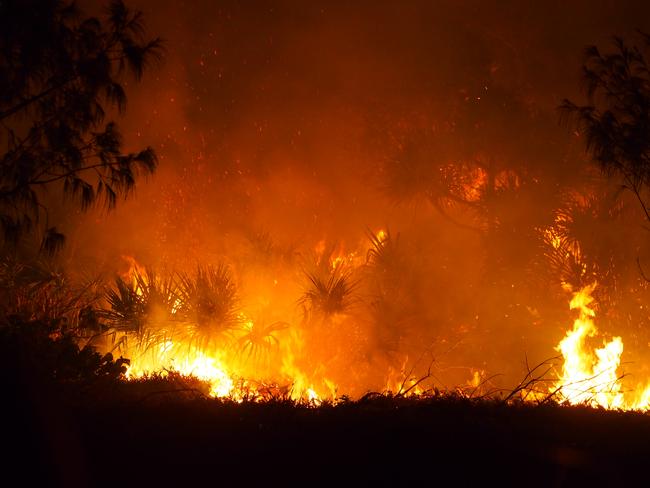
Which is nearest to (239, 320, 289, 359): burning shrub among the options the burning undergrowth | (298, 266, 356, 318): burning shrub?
the burning undergrowth

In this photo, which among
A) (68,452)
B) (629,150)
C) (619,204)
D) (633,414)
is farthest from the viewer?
(619,204)

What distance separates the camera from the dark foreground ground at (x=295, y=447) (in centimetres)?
393

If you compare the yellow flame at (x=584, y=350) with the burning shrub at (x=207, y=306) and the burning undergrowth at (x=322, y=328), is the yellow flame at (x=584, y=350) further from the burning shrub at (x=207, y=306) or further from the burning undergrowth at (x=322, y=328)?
the burning shrub at (x=207, y=306)

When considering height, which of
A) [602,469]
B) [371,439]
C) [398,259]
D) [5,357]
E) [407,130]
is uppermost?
[407,130]

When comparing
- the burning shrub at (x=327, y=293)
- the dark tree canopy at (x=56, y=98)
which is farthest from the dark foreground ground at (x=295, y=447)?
the burning shrub at (x=327, y=293)

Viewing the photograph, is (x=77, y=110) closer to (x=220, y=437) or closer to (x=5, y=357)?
(x=5, y=357)

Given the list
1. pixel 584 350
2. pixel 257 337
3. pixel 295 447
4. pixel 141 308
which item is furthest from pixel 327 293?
pixel 295 447

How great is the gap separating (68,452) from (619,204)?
12442mm

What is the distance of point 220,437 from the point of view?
173 inches

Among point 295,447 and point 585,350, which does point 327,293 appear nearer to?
point 585,350

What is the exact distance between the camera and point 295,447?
4316 mm

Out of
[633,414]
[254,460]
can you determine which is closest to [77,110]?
[254,460]

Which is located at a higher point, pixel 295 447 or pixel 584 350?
pixel 584 350

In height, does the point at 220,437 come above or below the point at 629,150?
below
